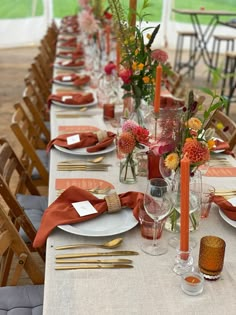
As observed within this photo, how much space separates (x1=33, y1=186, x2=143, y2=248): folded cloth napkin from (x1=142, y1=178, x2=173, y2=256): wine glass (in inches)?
4.0

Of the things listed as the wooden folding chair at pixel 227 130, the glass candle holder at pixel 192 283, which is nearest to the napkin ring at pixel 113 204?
the glass candle holder at pixel 192 283

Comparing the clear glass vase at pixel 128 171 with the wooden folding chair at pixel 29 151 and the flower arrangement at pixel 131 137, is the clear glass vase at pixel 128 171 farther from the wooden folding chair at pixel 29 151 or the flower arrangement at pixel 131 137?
the wooden folding chair at pixel 29 151

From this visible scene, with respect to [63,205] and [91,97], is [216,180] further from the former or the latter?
[91,97]

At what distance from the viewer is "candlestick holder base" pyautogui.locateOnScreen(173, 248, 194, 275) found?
4.16ft

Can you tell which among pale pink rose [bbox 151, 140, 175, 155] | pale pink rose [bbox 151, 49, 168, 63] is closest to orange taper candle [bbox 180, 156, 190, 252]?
pale pink rose [bbox 151, 140, 175, 155]

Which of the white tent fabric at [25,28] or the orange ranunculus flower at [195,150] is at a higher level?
the orange ranunculus flower at [195,150]

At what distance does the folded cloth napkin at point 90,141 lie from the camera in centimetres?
210

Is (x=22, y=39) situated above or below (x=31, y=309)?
below

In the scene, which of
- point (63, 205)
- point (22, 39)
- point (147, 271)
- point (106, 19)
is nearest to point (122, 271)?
point (147, 271)

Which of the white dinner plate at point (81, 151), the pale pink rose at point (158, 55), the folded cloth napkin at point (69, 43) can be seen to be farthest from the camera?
the folded cloth napkin at point (69, 43)

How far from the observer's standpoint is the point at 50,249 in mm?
1354

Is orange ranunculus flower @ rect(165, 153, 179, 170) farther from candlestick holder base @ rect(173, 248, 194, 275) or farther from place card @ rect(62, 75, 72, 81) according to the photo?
place card @ rect(62, 75, 72, 81)

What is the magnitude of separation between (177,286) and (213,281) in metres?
0.10

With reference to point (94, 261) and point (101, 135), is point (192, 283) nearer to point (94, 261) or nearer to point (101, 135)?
point (94, 261)
